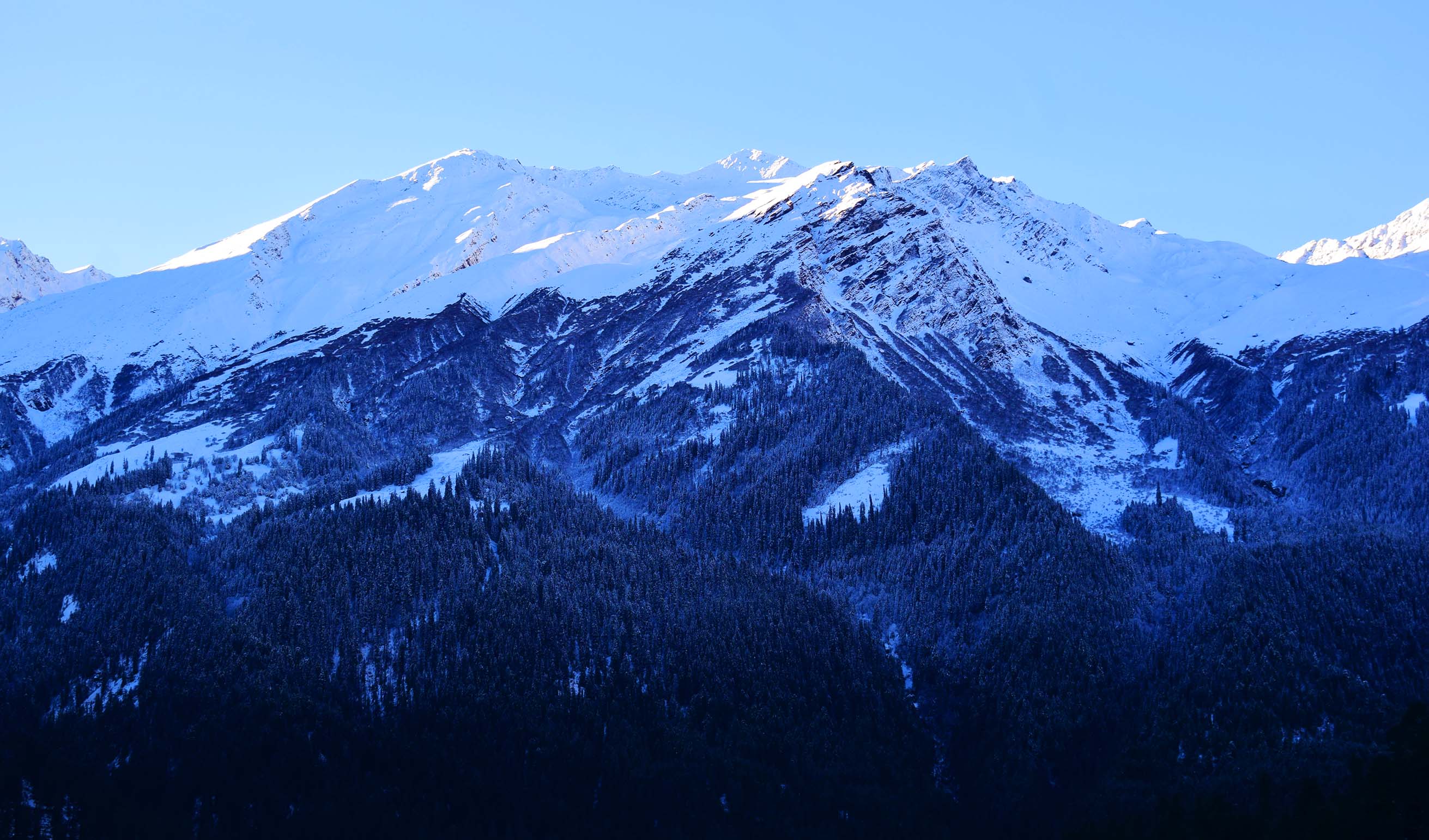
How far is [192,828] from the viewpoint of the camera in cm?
18238

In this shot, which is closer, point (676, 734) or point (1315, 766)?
point (1315, 766)

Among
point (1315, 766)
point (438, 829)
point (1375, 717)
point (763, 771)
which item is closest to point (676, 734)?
point (763, 771)

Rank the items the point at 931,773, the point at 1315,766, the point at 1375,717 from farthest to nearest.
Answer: the point at 931,773
the point at 1375,717
the point at 1315,766

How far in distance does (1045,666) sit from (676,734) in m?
57.3

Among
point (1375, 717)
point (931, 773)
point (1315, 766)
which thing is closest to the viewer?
point (1315, 766)

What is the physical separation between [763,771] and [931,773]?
26399mm

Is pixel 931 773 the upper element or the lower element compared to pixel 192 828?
lower

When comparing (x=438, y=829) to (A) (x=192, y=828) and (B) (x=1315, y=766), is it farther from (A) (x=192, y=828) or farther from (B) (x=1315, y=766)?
(B) (x=1315, y=766)

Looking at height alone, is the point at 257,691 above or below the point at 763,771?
above

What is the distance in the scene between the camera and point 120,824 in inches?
7092

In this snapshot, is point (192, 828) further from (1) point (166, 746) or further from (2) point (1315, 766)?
(2) point (1315, 766)

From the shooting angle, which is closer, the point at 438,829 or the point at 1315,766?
the point at 1315,766

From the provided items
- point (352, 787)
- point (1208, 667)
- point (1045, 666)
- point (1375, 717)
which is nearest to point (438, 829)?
point (352, 787)

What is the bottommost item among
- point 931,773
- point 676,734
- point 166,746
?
point 931,773
